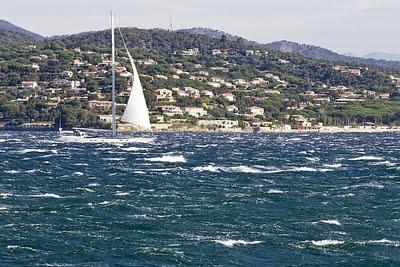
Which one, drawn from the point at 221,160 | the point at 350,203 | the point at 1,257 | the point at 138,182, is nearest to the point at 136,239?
the point at 1,257

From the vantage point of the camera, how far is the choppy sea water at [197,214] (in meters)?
49.6

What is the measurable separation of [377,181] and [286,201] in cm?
2158

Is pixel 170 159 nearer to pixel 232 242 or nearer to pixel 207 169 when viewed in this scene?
pixel 207 169

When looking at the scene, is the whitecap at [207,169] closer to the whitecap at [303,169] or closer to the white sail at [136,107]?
the whitecap at [303,169]

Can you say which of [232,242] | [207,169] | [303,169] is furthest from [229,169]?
[232,242]

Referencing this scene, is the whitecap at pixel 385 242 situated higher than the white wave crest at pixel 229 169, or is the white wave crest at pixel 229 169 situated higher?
the whitecap at pixel 385 242

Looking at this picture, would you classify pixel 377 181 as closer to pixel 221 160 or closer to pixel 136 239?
pixel 221 160

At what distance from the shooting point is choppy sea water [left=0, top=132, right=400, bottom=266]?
49594mm

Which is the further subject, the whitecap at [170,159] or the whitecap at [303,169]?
the whitecap at [170,159]

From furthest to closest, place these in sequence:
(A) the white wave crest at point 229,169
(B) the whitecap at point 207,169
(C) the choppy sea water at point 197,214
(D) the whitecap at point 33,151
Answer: (D) the whitecap at point 33,151 → (B) the whitecap at point 207,169 → (A) the white wave crest at point 229,169 → (C) the choppy sea water at point 197,214

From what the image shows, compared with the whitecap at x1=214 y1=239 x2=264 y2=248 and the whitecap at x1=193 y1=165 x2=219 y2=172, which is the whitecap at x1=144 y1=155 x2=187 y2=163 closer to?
the whitecap at x1=193 y1=165 x2=219 y2=172

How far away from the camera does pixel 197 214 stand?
63.9m

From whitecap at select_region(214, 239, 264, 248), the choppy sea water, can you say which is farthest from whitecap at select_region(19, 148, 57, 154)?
whitecap at select_region(214, 239, 264, 248)

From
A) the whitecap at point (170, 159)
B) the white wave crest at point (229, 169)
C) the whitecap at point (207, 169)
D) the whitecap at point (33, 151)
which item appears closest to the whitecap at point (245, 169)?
the white wave crest at point (229, 169)
